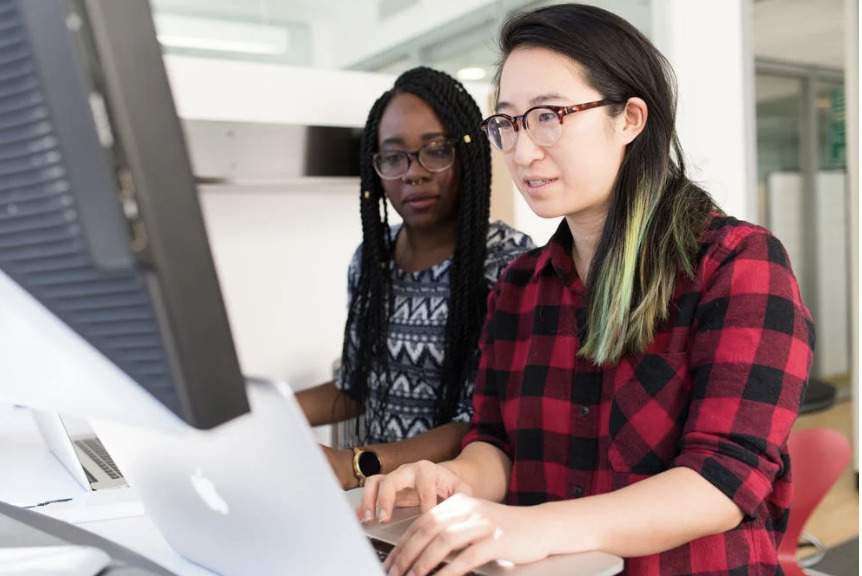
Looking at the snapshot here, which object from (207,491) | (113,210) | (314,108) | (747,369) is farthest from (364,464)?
(314,108)

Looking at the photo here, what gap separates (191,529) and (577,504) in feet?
1.19

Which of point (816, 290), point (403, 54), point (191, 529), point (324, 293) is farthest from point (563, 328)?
point (816, 290)

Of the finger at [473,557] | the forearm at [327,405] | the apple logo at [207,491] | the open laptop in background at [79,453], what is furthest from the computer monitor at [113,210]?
the forearm at [327,405]

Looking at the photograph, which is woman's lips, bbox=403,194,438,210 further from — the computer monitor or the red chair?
the computer monitor

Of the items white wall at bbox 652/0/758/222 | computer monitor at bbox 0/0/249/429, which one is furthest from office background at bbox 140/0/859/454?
computer monitor at bbox 0/0/249/429

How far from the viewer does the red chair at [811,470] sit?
173cm

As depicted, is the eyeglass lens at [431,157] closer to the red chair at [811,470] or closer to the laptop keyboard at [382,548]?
the red chair at [811,470]

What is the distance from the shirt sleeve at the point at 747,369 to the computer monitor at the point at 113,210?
682mm

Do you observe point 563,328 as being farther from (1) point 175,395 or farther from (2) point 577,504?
(1) point 175,395

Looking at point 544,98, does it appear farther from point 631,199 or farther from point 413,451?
point 413,451

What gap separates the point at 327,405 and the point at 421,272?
36 centimetres

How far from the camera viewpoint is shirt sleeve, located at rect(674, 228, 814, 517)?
0.92 m

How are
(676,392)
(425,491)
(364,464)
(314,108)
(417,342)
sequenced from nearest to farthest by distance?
1. (425,491)
2. (676,392)
3. (364,464)
4. (417,342)
5. (314,108)

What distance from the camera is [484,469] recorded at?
1177 mm
